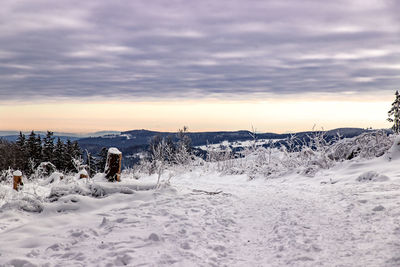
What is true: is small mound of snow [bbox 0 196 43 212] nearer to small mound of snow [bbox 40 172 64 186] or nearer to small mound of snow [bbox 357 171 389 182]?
small mound of snow [bbox 40 172 64 186]

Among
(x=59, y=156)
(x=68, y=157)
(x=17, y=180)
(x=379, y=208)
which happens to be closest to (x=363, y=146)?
(x=379, y=208)

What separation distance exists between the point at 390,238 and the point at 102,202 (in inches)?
238

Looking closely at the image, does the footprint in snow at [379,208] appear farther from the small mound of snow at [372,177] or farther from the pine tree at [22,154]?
the pine tree at [22,154]

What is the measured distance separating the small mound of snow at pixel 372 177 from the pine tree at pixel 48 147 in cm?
5030

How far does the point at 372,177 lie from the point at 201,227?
6.25 metres

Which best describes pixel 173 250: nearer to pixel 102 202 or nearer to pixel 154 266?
pixel 154 266

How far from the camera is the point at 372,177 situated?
9727 mm

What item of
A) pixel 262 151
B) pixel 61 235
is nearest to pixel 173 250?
pixel 61 235

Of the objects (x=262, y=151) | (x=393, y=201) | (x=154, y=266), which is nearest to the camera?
(x=154, y=266)

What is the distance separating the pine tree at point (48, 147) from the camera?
51737 millimetres

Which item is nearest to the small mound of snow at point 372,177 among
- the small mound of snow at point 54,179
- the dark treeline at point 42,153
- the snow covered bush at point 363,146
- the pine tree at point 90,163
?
the snow covered bush at point 363,146

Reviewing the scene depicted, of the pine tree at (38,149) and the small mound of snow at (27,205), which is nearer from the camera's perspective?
the small mound of snow at (27,205)

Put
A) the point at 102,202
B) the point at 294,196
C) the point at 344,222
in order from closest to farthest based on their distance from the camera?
1. the point at 344,222
2. the point at 102,202
3. the point at 294,196

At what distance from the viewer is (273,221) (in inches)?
260
